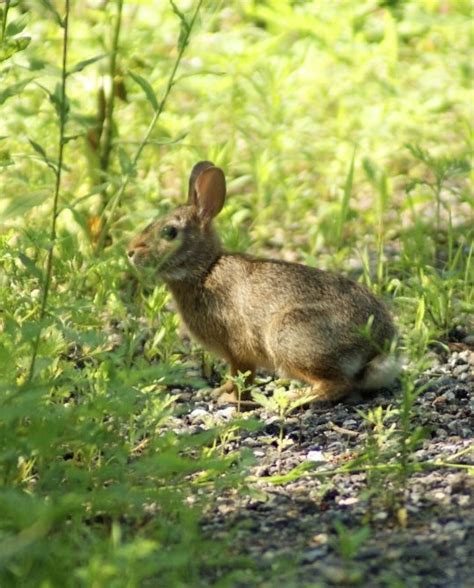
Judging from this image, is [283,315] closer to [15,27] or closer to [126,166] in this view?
[126,166]

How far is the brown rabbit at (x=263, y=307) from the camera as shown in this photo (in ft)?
19.8

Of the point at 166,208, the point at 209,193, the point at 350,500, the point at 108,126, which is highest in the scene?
the point at 108,126

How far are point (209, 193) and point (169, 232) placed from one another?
10.9 inches

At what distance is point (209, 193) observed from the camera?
264 inches

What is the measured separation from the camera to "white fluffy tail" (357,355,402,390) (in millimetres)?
5941

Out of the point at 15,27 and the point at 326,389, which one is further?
the point at 326,389

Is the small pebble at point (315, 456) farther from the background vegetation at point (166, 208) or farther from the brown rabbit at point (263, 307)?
the brown rabbit at point (263, 307)

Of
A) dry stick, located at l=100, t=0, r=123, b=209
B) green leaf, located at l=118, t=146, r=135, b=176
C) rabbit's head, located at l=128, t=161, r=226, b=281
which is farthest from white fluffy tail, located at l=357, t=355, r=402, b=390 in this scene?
dry stick, located at l=100, t=0, r=123, b=209

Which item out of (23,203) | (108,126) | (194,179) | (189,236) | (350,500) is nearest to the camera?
(350,500)

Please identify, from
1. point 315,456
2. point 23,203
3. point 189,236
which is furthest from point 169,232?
point 23,203

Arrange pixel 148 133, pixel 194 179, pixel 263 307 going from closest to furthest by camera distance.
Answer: pixel 148 133 → pixel 263 307 → pixel 194 179

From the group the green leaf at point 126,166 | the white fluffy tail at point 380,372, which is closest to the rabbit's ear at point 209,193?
the green leaf at point 126,166

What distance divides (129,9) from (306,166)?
1.44 m

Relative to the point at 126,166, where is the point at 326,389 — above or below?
below
